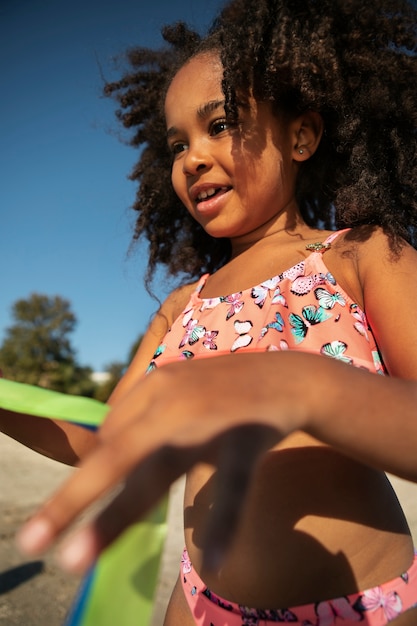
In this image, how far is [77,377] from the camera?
22984 millimetres

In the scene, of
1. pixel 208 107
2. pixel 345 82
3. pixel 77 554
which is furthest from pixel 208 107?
pixel 77 554

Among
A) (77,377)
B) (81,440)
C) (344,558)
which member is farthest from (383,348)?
(77,377)

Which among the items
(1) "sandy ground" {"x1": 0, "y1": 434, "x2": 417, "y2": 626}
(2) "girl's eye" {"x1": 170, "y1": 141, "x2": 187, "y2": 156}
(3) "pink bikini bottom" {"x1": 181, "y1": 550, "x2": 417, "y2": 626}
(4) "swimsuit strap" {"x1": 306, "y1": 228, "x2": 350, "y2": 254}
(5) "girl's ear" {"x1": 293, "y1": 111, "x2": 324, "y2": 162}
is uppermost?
(2) "girl's eye" {"x1": 170, "y1": 141, "x2": 187, "y2": 156}

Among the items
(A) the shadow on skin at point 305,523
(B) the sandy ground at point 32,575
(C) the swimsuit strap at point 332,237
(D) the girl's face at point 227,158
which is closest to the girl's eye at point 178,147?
(D) the girl's face at point 227,158

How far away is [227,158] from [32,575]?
2.96 m

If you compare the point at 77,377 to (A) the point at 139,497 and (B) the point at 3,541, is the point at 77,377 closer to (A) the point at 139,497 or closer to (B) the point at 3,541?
(B) the point at 3,541

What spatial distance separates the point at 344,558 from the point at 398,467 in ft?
1.52

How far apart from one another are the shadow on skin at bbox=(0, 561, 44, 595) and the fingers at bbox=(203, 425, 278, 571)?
3.24 meters

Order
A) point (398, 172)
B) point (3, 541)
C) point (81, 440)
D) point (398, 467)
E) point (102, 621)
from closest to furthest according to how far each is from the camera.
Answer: point (398, 467) < point (102, 621) < point (81, 440) < point (398, 172) < point (3, 541)

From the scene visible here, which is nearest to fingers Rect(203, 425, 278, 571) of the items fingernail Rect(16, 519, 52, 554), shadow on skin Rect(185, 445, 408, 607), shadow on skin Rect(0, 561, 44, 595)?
fingernail Rect(16, 519, 52, 554)

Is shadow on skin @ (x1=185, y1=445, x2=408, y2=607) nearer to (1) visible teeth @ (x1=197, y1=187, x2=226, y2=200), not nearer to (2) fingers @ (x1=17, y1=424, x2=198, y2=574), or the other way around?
(2) fingers @ (x1=17, y1=424, x2=198, y2=574)

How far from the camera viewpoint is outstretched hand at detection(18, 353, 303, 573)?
1.53 feet

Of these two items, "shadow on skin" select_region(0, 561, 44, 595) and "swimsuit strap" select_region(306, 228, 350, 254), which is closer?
"swimsuit strap" select_region(306, 228, 350, 254)

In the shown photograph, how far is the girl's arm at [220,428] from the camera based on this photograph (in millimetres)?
475
